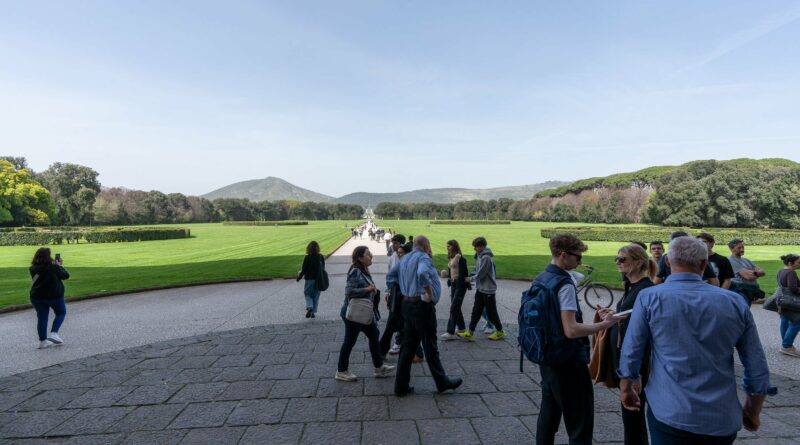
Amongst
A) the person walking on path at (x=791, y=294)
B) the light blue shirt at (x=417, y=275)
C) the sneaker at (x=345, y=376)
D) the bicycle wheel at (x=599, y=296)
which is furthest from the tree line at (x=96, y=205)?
the person walking on path at (x=791, y=294)

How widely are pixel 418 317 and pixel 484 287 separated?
2699mm

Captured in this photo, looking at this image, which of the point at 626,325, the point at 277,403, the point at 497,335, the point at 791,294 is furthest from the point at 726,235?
the point at 277,403

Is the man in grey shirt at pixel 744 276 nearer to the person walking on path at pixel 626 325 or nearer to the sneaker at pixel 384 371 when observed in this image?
the person walking on path at pixel 626 325

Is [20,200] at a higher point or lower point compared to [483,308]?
higher

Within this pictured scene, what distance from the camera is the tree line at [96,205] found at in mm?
55656

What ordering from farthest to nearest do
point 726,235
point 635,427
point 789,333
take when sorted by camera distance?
point 726,235 < point 789,333 < point 635,427

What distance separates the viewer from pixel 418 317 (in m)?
4.90

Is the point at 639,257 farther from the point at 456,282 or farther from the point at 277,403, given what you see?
the point at 277,403

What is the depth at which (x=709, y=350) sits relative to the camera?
2234mm

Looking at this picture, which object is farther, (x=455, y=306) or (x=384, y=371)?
(x=455, y=306)

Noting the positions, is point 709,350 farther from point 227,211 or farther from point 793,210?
point 227,211

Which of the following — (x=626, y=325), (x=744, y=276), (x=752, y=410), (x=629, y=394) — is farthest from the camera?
(x=744, y=276)

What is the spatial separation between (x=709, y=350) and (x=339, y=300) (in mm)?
10015

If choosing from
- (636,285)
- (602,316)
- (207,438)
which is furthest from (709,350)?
(207,438)
